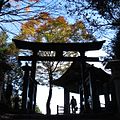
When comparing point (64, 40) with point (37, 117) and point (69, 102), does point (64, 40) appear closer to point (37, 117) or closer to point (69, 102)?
point (69, 102)

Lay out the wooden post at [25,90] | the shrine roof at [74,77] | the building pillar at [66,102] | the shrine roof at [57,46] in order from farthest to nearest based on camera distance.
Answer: the building pillar at [66,102]
the shrine roof at [74,77]
the shrine roof at [57,46]
the wooden post at [25,90]

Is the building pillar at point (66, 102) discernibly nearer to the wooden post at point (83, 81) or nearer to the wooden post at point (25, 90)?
the wooden post at point (83, 81)

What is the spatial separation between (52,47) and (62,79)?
6697 millimetres

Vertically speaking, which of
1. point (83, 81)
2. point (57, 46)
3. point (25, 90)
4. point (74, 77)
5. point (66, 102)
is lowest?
point (66, 102)

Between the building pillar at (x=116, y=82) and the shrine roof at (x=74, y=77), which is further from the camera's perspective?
the shrine roof at (x=74, y=77)

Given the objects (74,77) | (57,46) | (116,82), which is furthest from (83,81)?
(74,77)

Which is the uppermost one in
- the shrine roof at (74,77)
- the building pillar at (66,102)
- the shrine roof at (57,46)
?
the shrine roof at (57,46)

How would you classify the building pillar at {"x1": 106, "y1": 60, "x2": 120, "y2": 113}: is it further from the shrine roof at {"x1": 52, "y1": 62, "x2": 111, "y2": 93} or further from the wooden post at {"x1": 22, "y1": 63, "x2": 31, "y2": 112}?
the shrine roof at {"x1": 52, "y1": 62, "x2": 111, "y2": 93}

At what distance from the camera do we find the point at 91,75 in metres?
14.0

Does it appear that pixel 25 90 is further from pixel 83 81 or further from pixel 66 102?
pixel 66 102

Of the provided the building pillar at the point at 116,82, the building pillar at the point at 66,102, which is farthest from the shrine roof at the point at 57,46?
the building pillar at the point at 66,102

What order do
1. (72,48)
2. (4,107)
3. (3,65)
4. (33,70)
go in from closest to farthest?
(4,107)
(3,65)
(33,70)
(72,48)

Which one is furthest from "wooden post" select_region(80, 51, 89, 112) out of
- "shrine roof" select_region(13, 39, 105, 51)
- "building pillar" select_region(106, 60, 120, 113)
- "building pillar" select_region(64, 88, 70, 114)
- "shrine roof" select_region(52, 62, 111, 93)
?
"building pillar" select_region(64, 88, 70, 114)

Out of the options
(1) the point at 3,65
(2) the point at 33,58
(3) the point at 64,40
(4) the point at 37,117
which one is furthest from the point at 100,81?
(4) the point at 37,117
